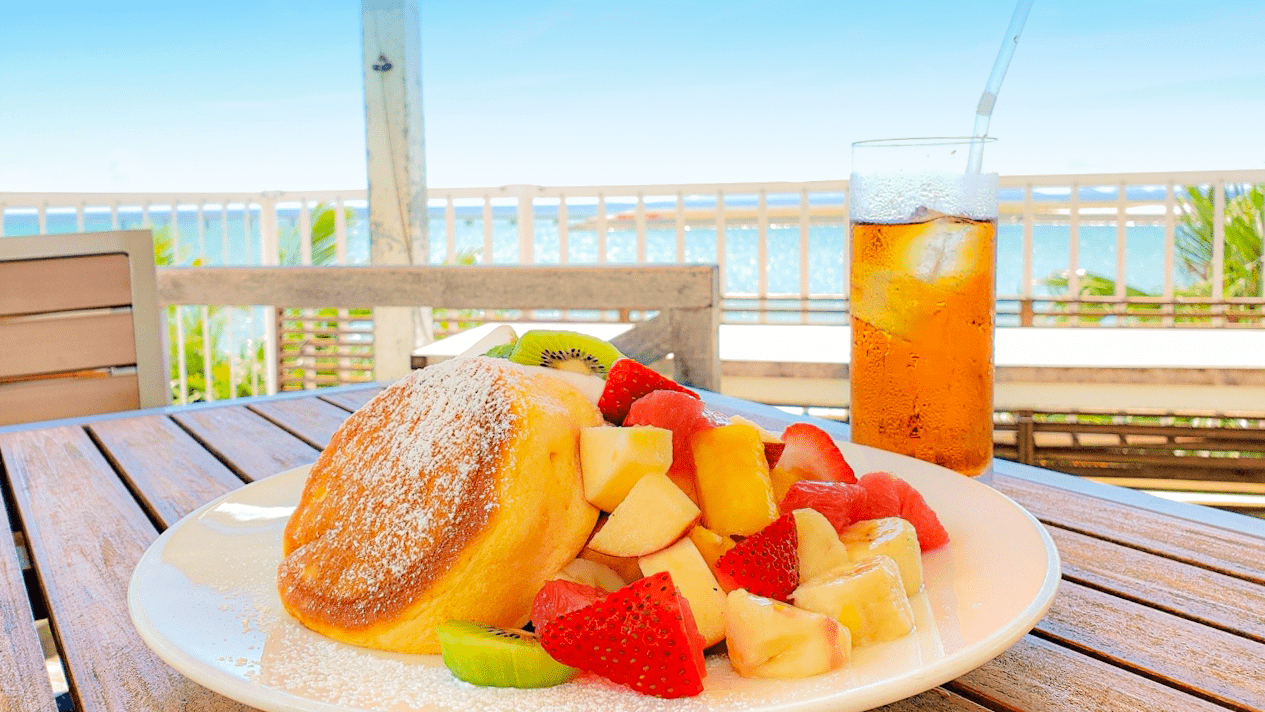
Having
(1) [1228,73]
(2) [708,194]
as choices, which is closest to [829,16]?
(1) [1228,73]

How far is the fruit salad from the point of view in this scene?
435 millimetres

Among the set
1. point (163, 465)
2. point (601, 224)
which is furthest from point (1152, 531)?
point (601, 224)

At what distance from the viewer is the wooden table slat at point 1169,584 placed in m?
0.61

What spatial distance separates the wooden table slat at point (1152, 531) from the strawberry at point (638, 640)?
1.70 feet

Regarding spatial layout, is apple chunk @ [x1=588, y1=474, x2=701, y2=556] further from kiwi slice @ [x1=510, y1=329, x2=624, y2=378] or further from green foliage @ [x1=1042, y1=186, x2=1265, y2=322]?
green foliage @ [x1=1042, y1=186, x2=1265, y2=322]

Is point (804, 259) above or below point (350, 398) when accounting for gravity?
above

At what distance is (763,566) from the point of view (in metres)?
0.50

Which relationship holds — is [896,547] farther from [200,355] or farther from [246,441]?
[200,355]

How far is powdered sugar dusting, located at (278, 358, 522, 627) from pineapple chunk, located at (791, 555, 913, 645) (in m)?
0.20

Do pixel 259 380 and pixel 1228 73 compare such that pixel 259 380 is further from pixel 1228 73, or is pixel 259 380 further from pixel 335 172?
pixel 1228 73

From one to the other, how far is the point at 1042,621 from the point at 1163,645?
0.24 feet

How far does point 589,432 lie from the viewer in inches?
22.3

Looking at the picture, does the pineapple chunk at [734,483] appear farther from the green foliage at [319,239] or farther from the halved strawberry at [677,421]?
the green foliage at [319,239]

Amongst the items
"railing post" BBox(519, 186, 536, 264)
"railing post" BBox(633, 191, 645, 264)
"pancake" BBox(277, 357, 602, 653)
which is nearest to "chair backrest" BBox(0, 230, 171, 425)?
"pancake" BBox(277, 357, 602, 653)
